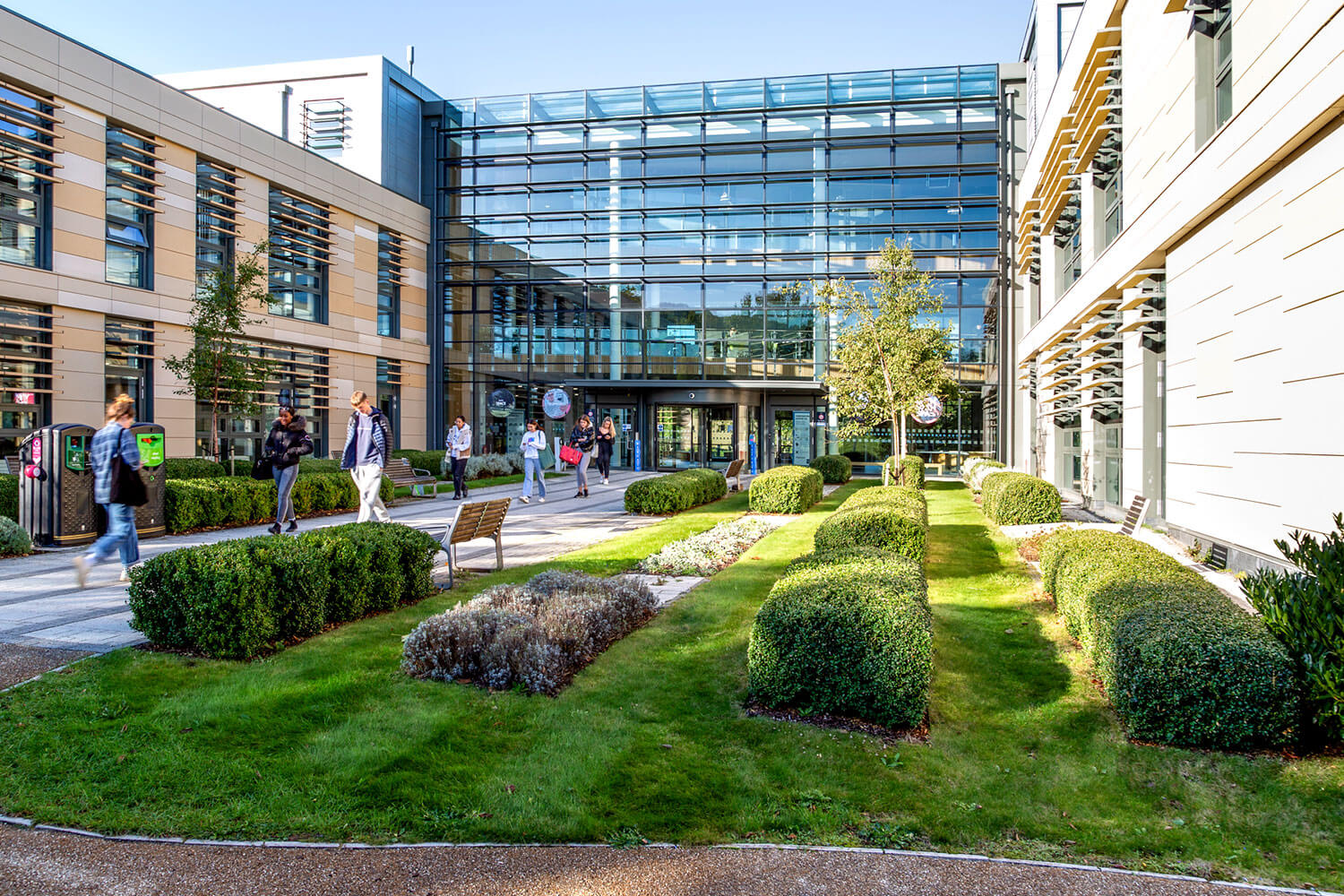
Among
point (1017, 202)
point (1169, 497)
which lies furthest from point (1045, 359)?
point (1169, 497)

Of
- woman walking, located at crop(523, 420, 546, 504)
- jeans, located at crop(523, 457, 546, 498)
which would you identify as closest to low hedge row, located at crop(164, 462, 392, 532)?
woman walking, located at crop(523, 420, 546, 504)

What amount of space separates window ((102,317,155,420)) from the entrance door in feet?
54.1

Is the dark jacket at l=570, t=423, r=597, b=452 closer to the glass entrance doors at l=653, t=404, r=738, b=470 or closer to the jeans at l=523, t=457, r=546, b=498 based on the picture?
the jeans at l=523, t=457, r=546, b=498

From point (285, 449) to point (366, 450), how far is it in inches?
68.0

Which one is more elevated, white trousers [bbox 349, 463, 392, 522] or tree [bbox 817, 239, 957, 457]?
tree [bbox 817, 239, 957, 457]

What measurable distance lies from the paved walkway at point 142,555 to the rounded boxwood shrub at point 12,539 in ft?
0.65

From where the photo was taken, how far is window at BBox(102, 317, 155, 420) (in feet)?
62.4

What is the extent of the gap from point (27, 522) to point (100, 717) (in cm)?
807

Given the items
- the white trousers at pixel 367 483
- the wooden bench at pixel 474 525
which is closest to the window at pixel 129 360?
the white trousers at pixel 367 483

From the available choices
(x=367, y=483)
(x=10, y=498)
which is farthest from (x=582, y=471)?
(x=10, y=498)

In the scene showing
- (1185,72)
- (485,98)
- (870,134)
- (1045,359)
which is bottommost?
(1045,359)

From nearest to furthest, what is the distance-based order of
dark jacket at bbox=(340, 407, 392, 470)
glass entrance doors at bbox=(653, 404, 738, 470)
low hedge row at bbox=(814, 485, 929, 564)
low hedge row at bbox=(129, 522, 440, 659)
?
1. low hedge row at bbox=(129, 522, 440, 659)
2. low hedge row at bbox=(814, 485, 929, 564)
3. dark jacket at bbox=(340, 407, 392, 470)
4. glass entrance doors at bbox=(653, 404, 738, 470)

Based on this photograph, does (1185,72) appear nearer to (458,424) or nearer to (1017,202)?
(458,424)

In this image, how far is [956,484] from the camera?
25.8 meters
